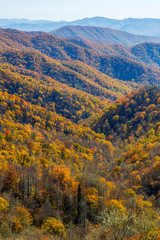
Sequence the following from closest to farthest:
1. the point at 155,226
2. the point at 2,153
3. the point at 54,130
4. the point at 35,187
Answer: the point at 155,226 → the point at 35,187 → the point at 2,153 → the point at 54,130

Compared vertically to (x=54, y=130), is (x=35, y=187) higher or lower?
higher

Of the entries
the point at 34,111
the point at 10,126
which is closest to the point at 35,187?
the point at 10,126

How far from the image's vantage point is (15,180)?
60.1 metres

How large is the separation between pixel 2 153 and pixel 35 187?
1386 inches

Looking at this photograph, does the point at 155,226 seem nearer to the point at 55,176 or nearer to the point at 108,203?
the point at 108,203

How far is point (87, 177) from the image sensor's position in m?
71.1

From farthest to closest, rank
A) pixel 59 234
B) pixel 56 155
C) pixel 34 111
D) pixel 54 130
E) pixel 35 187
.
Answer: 1. pixel 34 111
2. pixel 54 130
3. pixel 56 155
4. pixel 35 187
5. pixel 59 234

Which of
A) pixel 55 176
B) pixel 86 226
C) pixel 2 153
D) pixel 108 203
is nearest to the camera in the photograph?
pixel 86 226

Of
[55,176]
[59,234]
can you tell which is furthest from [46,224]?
[55,176]

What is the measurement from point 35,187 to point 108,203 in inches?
835

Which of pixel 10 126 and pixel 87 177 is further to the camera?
pixel 10 126

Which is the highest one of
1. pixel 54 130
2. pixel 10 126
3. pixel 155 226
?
pixel 155 226

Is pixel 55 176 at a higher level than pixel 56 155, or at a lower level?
higher

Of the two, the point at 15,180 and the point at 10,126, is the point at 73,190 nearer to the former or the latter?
the point at 15,180
